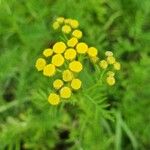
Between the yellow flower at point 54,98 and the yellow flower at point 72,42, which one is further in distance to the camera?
the yellow flower at point 72,42

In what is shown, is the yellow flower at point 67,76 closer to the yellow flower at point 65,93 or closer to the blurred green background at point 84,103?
the yellow flower at point 65,93

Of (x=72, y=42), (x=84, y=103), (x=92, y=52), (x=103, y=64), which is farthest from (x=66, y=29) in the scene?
(x=84, y=103)

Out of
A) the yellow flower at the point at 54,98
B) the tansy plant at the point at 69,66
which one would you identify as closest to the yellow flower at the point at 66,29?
the tansy plant at the point at 69,66

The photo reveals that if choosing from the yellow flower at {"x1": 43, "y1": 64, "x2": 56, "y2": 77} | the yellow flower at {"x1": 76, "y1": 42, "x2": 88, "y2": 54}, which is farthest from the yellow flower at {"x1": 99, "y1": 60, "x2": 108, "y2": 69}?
the yellow flower at {"x1": 43, "y1": 64, "x2": 56, "y2": 77}

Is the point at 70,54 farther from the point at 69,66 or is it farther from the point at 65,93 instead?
the point at 65,93

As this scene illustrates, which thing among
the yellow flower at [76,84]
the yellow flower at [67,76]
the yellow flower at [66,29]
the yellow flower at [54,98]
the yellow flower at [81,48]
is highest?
the yellow flower at [66,29]

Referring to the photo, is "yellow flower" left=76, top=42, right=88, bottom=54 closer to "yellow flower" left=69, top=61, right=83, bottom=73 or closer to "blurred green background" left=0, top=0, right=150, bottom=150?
"yellow flower" left=69, top=61, right=83, bottom=73

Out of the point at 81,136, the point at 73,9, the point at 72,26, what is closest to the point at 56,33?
the point at 73,9
